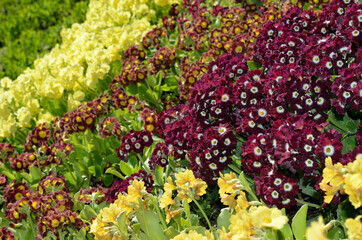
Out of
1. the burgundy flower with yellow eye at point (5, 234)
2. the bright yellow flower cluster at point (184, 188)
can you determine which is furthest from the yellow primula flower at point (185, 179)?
the burgundy flower with yellow eye at point (5, 234)

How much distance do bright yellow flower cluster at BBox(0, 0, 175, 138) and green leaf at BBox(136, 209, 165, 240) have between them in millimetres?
2067

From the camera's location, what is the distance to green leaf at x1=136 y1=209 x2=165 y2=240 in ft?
7.07

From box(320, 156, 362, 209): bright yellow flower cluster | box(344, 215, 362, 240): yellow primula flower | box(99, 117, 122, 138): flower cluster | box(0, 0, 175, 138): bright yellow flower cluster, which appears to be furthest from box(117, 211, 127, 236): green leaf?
box(0, 0, 175, 138): bright yellow flower cluster

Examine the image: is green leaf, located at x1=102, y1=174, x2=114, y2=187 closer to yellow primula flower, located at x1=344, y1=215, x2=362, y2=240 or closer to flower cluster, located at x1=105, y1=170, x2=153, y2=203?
flower cluster, located at x1=105, y1=170, x2=153, y2=203

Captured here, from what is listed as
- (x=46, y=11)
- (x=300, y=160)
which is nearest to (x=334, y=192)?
(x=300, y=160)

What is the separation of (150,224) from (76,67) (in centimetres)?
242

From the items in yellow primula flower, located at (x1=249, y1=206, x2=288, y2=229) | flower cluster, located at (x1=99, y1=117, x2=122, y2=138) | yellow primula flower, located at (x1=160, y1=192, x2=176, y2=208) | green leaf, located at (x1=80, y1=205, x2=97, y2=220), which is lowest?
green leaf, located at (x1=80, y1=205, x2=97, y2=220)

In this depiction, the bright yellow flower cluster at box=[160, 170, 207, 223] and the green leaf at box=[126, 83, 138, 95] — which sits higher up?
the bright yellow flower cluster at box=[160, 170, 207, 223]

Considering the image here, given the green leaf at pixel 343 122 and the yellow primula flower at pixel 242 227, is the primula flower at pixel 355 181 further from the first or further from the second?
the green leaf at pixel 343 122

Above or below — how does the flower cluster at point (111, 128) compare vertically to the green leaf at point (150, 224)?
above

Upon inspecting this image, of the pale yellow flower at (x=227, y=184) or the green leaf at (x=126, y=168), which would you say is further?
the green leaf at (x=126, y=168)

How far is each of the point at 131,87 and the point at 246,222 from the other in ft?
8.71

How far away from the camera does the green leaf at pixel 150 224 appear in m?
2.16

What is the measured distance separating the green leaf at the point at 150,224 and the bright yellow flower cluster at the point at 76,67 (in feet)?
6.78
